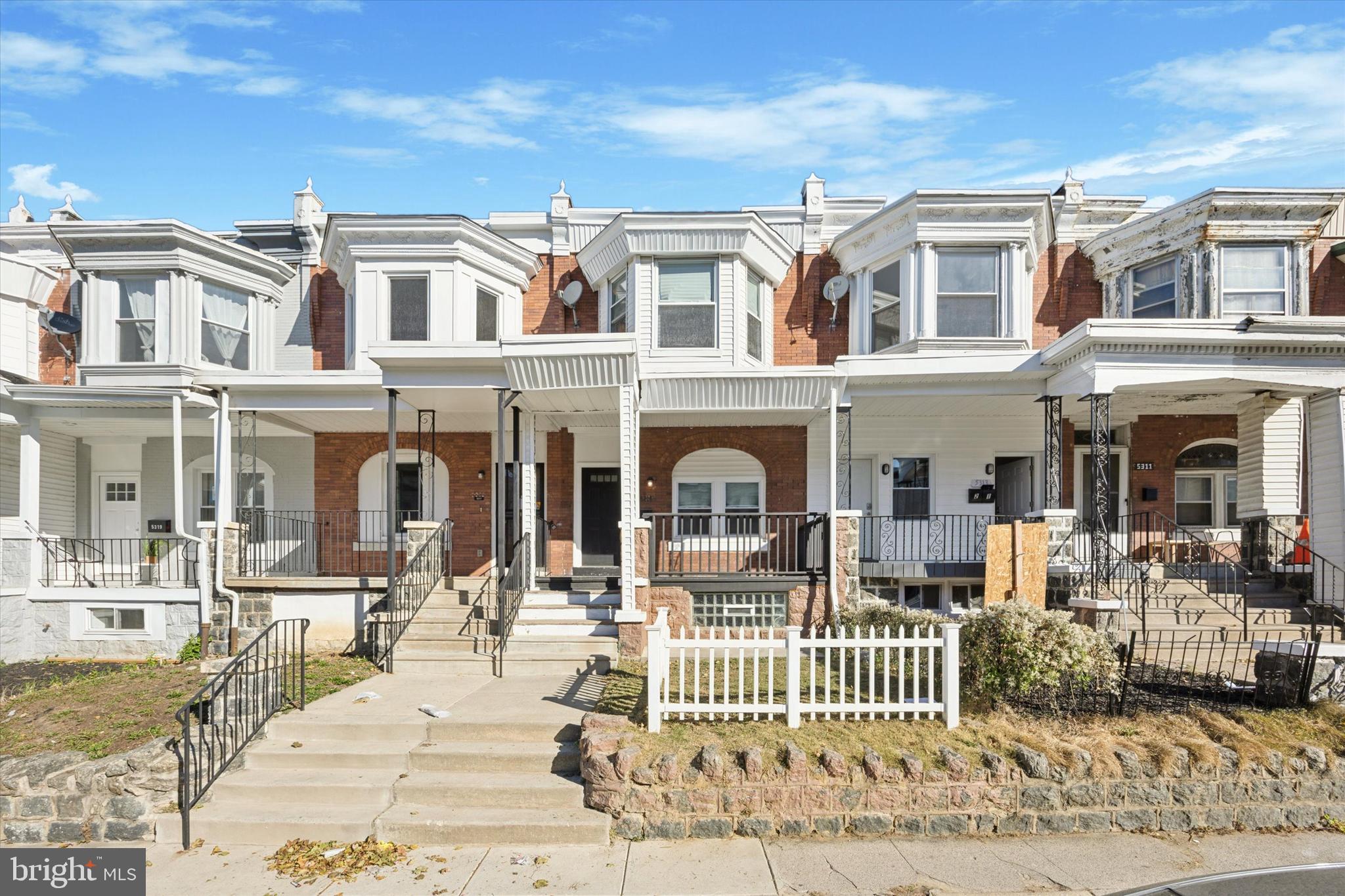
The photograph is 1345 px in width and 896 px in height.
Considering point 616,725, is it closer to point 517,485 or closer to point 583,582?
point 583,582

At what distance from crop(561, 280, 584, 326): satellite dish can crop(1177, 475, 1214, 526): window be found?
12.5 meters

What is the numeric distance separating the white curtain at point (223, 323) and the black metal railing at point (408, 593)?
638 cm

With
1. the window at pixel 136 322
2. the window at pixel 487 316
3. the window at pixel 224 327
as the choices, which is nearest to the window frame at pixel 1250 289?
the window at pixel 487 316

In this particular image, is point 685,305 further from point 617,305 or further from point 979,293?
point 979,293

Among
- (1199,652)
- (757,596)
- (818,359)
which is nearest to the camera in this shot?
(1199,652)

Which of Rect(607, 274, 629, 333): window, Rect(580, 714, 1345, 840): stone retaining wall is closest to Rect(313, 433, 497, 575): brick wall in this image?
Rect(607, 274, 629, 333): window

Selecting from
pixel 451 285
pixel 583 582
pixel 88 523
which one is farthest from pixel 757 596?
pixel 88 523

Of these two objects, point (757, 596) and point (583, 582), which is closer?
point (757, 596)

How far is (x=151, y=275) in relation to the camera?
49.4 feet

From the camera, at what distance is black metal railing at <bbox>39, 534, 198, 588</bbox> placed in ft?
45.4

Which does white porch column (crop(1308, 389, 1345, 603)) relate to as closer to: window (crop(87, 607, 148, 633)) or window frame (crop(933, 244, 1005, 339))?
window frame (crop(933, 244, 1005, 339))

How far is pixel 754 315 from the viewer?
15.3 metres

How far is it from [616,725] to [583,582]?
20.2ft

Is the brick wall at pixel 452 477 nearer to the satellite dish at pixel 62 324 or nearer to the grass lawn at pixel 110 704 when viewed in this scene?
the grass lawn at pixel 110 704
